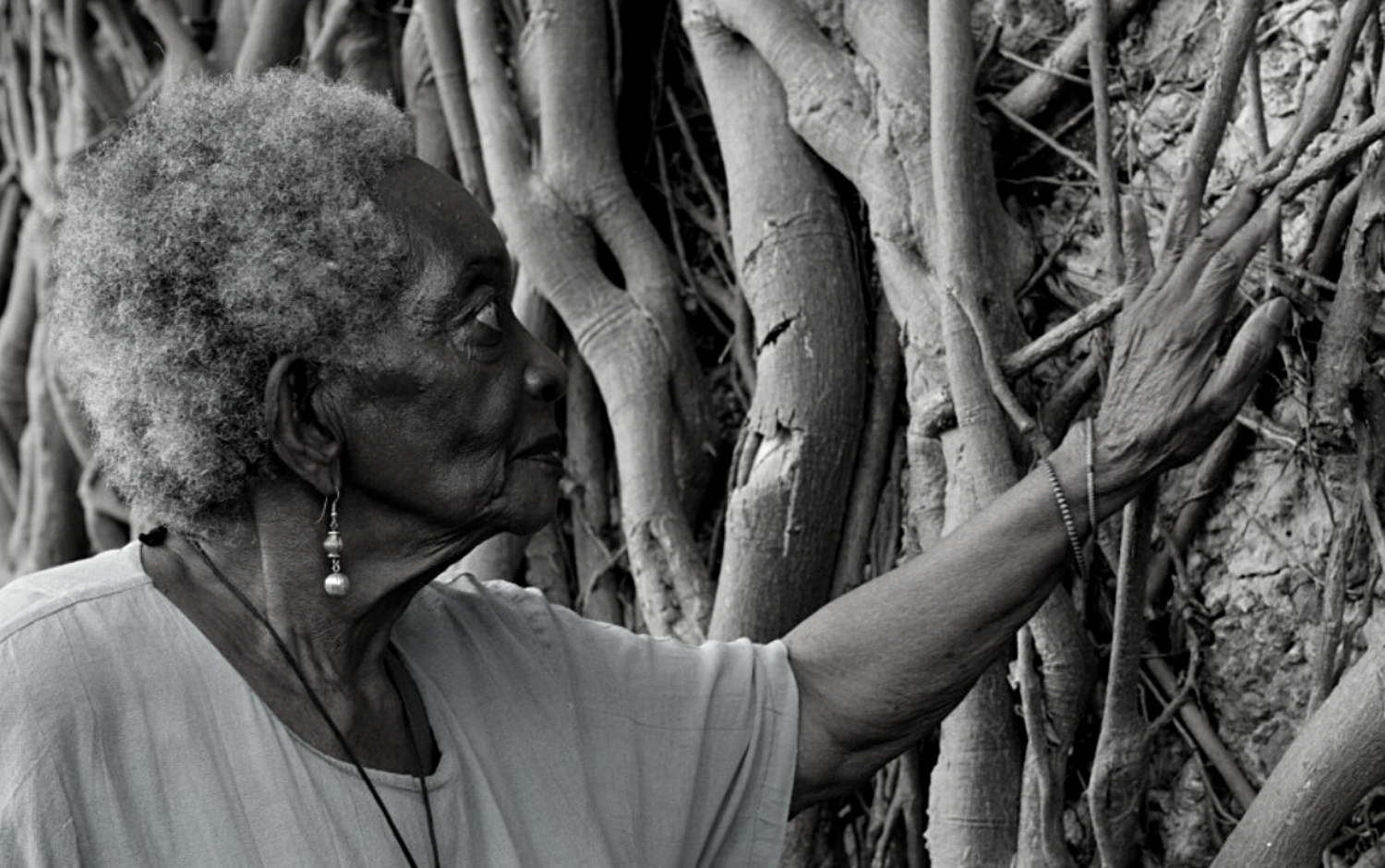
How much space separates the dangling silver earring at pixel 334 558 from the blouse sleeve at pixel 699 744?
26 centimetres

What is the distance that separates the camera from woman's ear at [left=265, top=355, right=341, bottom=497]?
5.08 ft

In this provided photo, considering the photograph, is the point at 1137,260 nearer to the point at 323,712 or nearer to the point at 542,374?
the point at 542,374

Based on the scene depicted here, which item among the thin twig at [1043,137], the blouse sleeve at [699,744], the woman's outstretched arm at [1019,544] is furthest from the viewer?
the thin twig at [1043,137]

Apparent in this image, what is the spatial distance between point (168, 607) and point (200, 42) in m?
1.96

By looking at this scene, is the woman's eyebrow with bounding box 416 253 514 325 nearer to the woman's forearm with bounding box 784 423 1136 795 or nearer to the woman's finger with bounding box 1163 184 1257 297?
the woman's forearm with bounding box 784 423 1136 795


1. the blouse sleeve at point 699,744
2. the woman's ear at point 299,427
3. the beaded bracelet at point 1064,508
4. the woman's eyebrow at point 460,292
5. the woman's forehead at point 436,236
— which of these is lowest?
the blouse sleeve at point 699,744

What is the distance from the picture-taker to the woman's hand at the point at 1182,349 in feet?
5.02

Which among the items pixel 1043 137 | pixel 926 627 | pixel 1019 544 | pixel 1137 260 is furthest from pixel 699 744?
pixel 1043 137

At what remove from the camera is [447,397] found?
159 centimetres

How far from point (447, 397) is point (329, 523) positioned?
0.15 meters

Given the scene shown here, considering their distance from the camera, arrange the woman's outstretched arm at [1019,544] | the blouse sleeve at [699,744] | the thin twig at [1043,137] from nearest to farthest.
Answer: the woman's outstretched arm at [1019,544]
the blouse sleeve at [699,744]
the thin twig at [1043,137]

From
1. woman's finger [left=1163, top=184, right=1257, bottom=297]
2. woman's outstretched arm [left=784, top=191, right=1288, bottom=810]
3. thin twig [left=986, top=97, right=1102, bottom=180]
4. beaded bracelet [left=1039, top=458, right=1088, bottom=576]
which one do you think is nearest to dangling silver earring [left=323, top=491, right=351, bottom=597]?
woman's outstretched arm [left=784, top=191, right=1288, bottom=810]

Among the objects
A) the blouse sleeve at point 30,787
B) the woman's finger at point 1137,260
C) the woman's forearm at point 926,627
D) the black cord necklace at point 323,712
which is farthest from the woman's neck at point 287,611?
the woman's finger at point 1137,260

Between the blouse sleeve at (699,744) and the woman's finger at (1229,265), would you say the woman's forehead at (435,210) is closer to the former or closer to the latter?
the blouse sleeve at (699,744)
